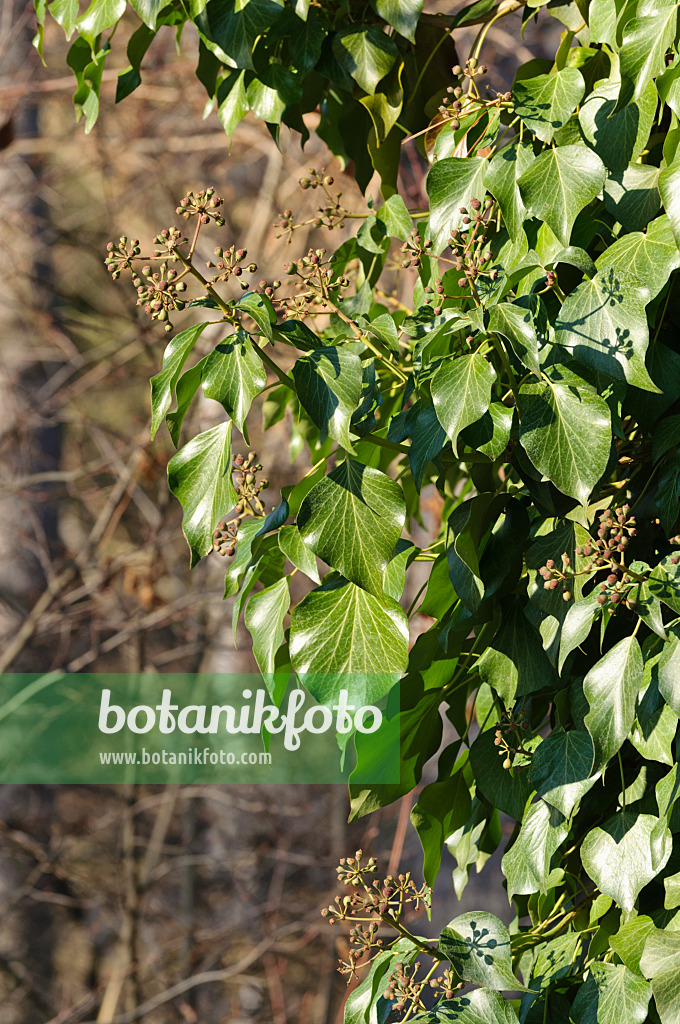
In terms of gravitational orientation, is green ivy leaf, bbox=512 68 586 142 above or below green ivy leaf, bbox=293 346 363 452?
above

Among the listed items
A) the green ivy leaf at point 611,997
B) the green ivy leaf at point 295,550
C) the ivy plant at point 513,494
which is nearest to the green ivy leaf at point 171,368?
the ivy plant at point 513,494

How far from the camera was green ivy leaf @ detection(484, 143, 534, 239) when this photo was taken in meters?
0.54

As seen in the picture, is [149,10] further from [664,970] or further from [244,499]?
[664,970]

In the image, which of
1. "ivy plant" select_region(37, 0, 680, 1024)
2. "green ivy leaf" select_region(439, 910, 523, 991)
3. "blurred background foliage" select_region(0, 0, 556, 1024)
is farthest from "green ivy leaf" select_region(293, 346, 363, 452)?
"blurred background foliage" select_region(0, 0, 556, 1024)

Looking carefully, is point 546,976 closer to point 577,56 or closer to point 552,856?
point 552,856

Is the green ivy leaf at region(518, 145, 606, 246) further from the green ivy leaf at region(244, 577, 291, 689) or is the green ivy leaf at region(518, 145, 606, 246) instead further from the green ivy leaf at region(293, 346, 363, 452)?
the green ivy leaf at region(244, 577, 291, 689)

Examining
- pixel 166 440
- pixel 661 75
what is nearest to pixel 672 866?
pixel 661 75

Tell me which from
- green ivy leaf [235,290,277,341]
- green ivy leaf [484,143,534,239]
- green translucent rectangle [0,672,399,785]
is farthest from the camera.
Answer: green translucent rectangle [0,672,399,785]

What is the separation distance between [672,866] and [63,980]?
5.72ft

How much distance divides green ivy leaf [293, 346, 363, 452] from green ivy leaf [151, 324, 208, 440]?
0.06m

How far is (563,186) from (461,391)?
14cm

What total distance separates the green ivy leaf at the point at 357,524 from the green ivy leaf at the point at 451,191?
0.61ft

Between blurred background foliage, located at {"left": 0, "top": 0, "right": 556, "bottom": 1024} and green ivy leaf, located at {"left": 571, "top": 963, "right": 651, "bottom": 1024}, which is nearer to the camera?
green ivy leaf, located at {"left": 571, "top": 963, "right": 651, "bottom": 1024}

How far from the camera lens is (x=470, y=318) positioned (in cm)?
48
